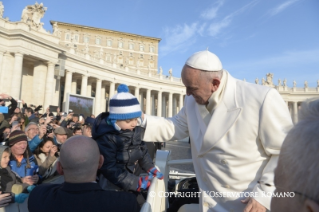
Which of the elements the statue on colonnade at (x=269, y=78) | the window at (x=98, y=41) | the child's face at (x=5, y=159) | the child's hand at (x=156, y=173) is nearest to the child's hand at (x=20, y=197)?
the child's face at (x=5, y=159)

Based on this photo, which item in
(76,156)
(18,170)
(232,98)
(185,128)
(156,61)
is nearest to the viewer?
(76,156)

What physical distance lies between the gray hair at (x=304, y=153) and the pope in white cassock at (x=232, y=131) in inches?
34.1

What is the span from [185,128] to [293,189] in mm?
1587

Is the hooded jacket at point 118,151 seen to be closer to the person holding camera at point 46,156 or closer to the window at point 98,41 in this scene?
the person holding camera at point 46,156

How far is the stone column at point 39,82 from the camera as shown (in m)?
22.2

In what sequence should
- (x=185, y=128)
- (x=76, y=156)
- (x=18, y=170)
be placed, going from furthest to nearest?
(x=18, y=170) < (x=185, y=128) < (x=76, y=156)

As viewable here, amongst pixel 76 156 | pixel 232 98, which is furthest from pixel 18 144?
pixel 232 98

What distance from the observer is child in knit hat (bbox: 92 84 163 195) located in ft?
6.89

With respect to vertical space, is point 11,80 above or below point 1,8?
below

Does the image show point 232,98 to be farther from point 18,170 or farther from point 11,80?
point 11,80

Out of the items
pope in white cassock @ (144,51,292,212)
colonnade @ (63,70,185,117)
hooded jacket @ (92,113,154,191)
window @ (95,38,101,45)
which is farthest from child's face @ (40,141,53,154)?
window @ (95,38,101,45)

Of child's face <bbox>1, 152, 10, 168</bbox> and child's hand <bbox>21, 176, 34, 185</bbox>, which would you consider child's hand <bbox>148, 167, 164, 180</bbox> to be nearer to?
child's hand <bbox>21, 176, 34, 185</bbox>

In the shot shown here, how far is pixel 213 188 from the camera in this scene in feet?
5.76

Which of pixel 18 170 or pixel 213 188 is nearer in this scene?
pixel 213 188
